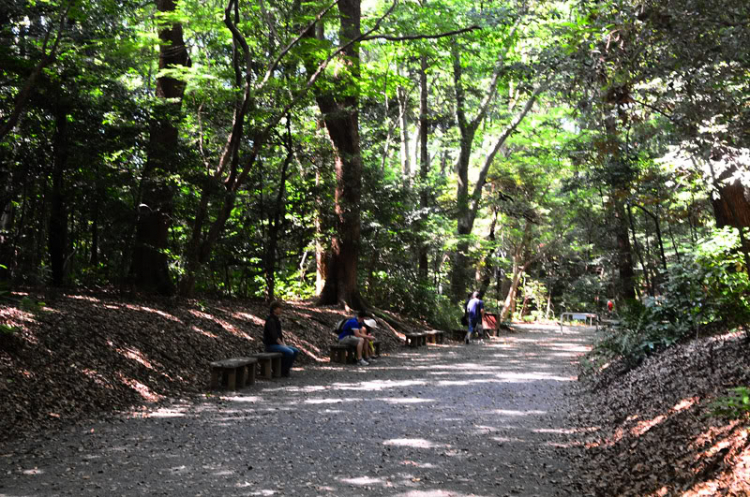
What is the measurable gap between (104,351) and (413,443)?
4.98 m

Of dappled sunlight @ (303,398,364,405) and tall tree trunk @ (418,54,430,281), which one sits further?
tall tree trunk @ (418,54,430,281)

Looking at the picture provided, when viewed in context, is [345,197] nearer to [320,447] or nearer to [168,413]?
[168,413]

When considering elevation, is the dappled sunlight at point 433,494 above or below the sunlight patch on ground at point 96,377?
below

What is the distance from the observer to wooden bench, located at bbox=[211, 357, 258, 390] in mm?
10367

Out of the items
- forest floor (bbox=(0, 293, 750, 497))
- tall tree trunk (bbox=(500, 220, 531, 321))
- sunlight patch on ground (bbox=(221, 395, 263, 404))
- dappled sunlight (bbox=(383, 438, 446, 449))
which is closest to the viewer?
forest floor (bbox=(0, 293, 750, 497))

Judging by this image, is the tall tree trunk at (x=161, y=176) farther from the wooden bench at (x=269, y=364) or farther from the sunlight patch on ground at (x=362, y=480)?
the sunlight patch on ground at (x=362, y=480)

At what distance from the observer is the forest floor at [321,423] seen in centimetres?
546

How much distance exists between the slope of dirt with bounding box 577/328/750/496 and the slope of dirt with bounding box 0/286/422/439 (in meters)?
5.84

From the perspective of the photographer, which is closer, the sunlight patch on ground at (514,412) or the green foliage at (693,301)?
the sunlight patch on ground at (514,412)

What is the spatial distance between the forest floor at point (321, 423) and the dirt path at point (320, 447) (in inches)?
1.2

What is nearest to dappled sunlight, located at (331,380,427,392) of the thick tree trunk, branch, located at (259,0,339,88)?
branch, located at (259,0,339,88)

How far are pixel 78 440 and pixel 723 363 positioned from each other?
7.32 meters

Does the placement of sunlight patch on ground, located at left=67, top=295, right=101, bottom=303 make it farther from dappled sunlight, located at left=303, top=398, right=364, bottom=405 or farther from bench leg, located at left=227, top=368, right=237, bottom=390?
dappled sunlight, located at left=303, top=398, right=364, bottom=405

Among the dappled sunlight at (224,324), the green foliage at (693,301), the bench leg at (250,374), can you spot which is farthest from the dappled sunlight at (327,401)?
the green foliage at (693,301)
